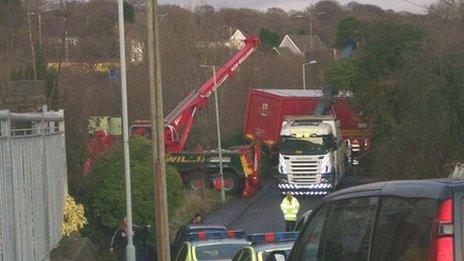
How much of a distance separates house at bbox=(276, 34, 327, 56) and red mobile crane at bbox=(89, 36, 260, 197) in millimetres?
47900

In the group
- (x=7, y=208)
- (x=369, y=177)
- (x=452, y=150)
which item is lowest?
(x=369, y=177)

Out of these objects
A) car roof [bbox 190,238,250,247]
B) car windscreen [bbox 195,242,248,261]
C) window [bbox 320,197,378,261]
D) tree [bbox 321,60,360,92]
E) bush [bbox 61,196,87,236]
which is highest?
window [bbox 320,197,378,261]

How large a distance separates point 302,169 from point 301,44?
65.9 metres

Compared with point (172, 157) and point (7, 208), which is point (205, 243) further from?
point (172, 157)

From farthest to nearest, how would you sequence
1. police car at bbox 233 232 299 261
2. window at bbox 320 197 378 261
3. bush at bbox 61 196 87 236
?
bush at bbox 61 196 87 236 → police car at bbox 233 232 299 261 → window at bbox 320 197 378 261

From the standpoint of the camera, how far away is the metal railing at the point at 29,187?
1166 centimetres

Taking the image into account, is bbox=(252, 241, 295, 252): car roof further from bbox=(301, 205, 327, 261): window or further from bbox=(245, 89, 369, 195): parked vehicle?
bbox=(245, 89, 369, 195): parked vehicle

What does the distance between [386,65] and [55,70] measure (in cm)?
2619

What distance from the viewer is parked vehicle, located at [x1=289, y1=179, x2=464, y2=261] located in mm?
5512

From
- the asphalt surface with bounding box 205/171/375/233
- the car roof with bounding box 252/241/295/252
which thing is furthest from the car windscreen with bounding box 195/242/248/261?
the asphalt surface with bounding box 205/171/375/233

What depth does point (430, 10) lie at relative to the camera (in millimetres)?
50000

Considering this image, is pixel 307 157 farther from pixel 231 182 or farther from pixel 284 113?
pixel 284 113

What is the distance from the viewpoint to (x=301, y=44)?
110500 mm

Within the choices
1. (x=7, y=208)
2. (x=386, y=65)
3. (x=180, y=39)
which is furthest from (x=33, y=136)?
(x=180, y=39)
